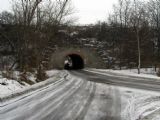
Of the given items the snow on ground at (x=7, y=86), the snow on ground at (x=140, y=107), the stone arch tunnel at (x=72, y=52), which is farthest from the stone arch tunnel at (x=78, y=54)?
the snow on ground at (x=140, y=107)

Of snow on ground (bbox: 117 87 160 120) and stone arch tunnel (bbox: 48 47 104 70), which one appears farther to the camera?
stone arch tunnel (bbox: 48 47 104 70)

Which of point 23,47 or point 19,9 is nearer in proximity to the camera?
point 23,47

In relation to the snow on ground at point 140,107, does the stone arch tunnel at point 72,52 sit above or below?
above

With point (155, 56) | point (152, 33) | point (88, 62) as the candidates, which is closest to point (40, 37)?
point (88, 62)

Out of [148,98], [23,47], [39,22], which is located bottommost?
[148,98]

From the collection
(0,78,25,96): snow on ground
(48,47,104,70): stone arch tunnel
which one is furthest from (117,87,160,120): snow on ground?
(48,47,104,70): stone arch tunnel

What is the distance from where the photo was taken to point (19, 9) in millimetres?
27359

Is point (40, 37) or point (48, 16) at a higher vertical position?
point (48, 16)

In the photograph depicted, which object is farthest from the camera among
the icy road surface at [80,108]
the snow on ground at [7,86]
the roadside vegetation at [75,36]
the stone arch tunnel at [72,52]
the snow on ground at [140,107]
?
the stone arch tunnel at [72,52]

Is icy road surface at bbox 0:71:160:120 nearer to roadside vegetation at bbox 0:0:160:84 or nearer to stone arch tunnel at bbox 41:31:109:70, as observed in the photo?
roadside vegetation at bbox 0:0:160:84

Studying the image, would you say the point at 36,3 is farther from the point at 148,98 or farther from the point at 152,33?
the point at 152,33

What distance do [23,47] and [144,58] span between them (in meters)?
24.7

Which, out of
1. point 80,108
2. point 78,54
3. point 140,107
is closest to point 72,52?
point 78,54

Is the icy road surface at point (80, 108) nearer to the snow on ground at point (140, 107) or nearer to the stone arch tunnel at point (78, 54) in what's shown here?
the snow on ground at point (140, 107)
